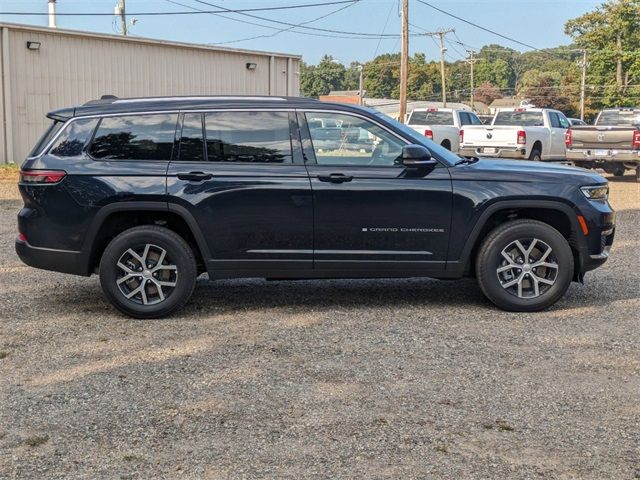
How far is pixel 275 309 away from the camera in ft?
22.7

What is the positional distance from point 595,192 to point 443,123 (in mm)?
19057

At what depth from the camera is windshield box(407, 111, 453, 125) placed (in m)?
25.5

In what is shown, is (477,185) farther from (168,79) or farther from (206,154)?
(168,79)

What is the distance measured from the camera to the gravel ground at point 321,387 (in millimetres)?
3850

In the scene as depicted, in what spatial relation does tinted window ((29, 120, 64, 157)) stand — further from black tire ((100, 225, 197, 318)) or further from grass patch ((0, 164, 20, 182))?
grass patch ((0, 164, 20, 182))

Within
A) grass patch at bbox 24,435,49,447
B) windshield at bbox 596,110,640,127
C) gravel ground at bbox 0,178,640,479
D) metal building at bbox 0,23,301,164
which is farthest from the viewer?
windshield at bbox 596,110,640,127

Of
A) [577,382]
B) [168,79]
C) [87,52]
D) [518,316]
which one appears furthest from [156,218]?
[168,79]

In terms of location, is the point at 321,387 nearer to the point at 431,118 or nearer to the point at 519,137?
the point at 519,137

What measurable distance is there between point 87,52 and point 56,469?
72.5 feet

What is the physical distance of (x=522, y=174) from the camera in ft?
21.7

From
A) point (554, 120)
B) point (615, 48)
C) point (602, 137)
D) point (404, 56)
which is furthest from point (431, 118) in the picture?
point (615, 48)

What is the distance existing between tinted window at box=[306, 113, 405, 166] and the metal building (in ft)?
46.8

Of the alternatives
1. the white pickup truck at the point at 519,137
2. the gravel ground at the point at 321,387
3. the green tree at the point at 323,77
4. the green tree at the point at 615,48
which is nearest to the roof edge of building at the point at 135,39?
the white pickup truck at the point at 519,137

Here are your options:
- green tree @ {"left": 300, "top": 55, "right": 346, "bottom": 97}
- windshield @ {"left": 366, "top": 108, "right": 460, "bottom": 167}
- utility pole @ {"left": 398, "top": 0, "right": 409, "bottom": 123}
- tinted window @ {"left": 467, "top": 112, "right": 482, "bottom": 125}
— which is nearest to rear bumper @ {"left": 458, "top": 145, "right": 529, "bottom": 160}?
tinted window @ {"left": 467, "top": 112, "right": 482, "bottom": 125}
